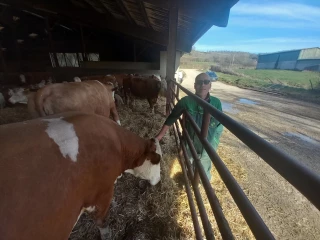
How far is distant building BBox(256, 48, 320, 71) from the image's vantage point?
3043 cm

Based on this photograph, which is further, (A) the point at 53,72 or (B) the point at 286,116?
(A) the point at 53,72

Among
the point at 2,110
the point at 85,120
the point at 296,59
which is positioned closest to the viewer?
the point at 85,120

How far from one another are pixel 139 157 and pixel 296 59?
1636 inches

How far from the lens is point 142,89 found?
22.2 feet

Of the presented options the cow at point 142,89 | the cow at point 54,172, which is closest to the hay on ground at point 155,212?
the cow at point 54,172

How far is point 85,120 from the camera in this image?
145 centimetres

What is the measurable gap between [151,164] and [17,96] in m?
5.93

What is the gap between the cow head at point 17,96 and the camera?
5862mm

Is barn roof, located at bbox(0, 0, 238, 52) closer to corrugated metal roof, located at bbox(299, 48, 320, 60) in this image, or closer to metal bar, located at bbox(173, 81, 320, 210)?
metal bar, located at bbox(173, 81, 320, 210)

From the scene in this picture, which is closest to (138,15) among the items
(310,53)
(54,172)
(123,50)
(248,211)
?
(123,50)

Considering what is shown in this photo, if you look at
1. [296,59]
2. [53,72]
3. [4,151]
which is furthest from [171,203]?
[296,59]

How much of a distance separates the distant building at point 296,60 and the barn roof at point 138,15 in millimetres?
32376

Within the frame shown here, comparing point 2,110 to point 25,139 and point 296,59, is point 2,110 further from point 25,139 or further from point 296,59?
point 296,59

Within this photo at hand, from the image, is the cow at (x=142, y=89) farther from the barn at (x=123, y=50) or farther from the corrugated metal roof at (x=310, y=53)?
the corrugated metal roof at (x=310, y=53)
